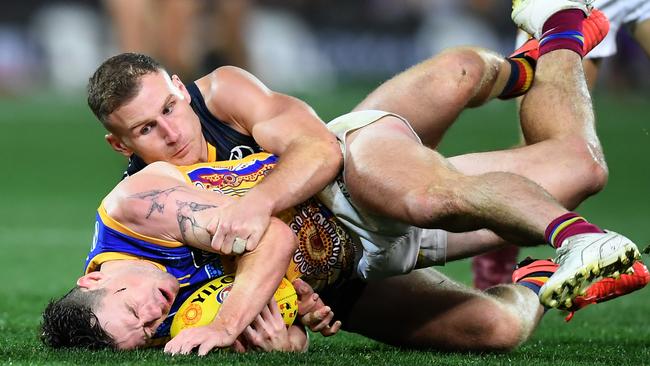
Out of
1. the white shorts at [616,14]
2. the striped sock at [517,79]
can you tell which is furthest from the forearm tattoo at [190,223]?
the white shorts at [616,14]

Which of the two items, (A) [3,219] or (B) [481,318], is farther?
(A) [3,219]

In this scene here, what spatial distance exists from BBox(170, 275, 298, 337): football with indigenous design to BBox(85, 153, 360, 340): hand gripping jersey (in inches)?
1.8

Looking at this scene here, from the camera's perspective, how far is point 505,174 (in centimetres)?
357

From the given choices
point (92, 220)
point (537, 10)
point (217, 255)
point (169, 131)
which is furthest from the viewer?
point (92, 220)

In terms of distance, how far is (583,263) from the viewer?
10.3ft

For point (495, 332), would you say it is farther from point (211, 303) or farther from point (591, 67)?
point (591, 67)

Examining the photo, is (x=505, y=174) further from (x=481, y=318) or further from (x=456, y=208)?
(x=481, y=318)

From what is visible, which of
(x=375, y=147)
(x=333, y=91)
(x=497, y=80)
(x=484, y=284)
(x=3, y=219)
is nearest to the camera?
(x=375, y=147)

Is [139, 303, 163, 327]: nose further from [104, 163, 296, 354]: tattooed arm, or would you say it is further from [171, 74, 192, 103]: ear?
[171, 74, 192, 103]: ear

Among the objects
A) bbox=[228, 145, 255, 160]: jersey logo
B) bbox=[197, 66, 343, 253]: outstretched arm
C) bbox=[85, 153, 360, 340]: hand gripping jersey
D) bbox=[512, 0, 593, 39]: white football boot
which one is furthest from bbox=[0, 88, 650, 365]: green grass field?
bbox=[512, 0, 593, 39]: white football boot

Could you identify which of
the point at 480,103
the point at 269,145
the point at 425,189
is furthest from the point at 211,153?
the point at 480,103

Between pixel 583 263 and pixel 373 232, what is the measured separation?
0.96 metres

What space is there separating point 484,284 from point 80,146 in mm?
7088

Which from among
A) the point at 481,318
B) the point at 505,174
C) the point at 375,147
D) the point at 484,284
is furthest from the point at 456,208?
the point at 484,284
